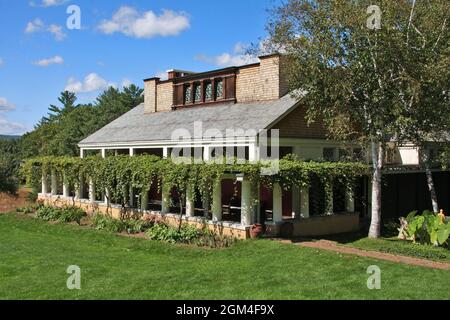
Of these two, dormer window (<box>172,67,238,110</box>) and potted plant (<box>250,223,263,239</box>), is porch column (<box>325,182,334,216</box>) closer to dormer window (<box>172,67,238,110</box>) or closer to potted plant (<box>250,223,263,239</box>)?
potted plant (<box>250,223,263,239</box>)

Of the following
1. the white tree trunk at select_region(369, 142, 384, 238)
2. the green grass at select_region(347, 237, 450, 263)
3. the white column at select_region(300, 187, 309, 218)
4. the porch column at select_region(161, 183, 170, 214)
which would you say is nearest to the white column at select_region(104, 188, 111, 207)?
the porch column at select_region(161, 183, 170, 214)

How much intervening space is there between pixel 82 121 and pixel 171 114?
1011 inches

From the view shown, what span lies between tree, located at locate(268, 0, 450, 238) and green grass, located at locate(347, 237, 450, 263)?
2.86 ft

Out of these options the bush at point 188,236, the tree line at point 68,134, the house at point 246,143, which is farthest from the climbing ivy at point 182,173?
the tree line at point 68,134

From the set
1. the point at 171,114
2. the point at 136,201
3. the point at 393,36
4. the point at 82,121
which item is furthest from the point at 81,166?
the point at 82,121

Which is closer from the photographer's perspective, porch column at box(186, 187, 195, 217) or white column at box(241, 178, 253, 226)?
white column at box(241, 178, 253, 226)

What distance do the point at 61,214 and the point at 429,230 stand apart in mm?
15651

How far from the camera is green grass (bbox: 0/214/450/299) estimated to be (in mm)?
8750

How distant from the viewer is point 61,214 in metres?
22.0

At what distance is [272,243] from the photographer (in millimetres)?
14000

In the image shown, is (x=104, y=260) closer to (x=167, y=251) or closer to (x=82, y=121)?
(x=167, y=251)

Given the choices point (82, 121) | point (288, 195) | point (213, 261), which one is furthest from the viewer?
point (82, 121)

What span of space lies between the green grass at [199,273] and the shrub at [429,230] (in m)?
3.41

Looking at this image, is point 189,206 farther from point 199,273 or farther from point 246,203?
point 199,273
